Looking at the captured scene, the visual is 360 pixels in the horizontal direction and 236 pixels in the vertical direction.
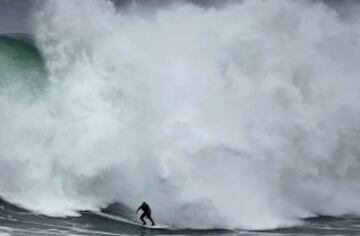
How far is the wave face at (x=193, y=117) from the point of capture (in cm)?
2362

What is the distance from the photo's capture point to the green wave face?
2675cm

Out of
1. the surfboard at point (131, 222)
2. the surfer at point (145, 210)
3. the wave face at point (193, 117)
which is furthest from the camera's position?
the wave face at point (193, 117)

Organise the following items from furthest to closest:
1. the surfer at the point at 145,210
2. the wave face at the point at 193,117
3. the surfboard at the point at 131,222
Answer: the wave face at the point at 193,117
the surfboard at the point at 131,222
the surfer at the point at 145,210

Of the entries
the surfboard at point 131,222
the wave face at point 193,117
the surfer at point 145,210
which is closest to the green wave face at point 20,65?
the wave face at point 193,117

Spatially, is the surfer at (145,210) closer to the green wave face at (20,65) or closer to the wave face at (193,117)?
the wave face at (193,117)

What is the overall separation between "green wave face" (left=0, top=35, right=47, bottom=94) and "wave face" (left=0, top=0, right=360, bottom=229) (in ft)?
2.15

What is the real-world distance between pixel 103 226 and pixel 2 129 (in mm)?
5387

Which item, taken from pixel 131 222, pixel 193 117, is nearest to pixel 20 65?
pixel 193 117

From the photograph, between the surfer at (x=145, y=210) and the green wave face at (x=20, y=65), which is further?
the green wave face at (x=20, y=65)

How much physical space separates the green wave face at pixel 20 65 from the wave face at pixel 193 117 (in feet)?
2.15

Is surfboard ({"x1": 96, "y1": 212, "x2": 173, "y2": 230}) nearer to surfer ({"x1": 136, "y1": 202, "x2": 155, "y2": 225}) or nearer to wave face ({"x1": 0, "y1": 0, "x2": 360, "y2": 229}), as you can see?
surfer ({"x1": 136, "y1": 202, "x2": 155, "y2": 225})

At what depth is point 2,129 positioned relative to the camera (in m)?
25.2

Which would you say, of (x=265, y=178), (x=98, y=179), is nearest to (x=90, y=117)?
(x=98, y=179)

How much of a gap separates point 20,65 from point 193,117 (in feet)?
26.6
